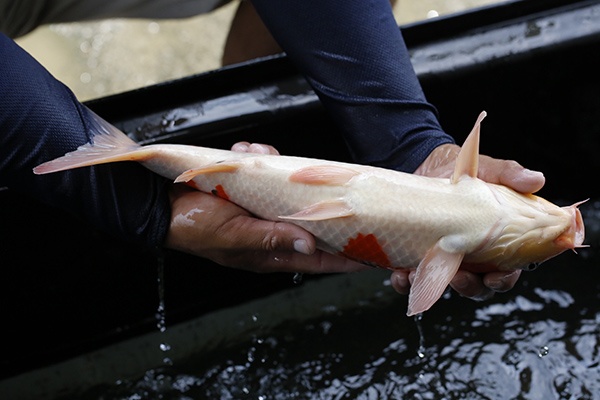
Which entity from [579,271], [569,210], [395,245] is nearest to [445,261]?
[395,245]

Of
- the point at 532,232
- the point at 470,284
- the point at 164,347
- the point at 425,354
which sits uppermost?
the point at 532,232

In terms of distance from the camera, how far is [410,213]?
145 cm

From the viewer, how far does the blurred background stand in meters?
3.48

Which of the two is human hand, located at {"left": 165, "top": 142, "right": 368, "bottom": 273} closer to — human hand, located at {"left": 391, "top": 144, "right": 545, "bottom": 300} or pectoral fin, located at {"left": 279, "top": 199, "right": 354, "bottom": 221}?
pectoral fin, located at {"left": 279, "top": 199, "right": 354, "bottom": 221}

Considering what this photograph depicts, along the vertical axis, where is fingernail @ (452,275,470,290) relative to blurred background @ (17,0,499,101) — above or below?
below

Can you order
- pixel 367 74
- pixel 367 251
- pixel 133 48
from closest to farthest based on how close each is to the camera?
1. pixel 367 251
2. pixel 367 74
3. pixel 133 48

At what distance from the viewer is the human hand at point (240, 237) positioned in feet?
5.15

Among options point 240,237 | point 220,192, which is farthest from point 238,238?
point 220,192

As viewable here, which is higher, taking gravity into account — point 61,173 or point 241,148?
point 61,173

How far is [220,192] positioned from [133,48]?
2.21 meters

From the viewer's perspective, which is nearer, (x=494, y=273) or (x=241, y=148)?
(x=494, y=273)

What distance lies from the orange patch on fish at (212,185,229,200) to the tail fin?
0.18 metres

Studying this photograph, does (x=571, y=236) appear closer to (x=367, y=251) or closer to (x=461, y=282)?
(x=461, y=282)

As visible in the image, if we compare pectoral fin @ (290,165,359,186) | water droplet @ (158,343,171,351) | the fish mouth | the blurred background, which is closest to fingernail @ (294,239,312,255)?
pectoral fin @ (290,165,359,186)
